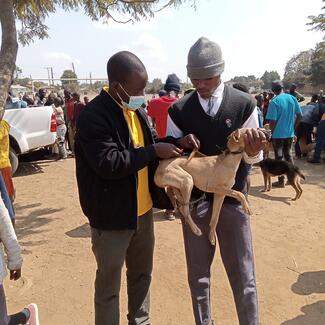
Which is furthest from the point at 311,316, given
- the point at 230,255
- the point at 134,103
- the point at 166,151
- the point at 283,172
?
the point at 283,172

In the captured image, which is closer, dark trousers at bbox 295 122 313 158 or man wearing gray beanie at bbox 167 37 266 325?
man wearing gray beanie at bbox 167 37 266 325

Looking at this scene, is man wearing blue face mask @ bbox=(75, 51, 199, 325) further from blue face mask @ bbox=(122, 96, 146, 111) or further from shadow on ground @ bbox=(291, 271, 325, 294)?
shadow on ground @ bbox=(291, 271, 325, 294)

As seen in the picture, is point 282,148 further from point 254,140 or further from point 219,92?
point 254,140

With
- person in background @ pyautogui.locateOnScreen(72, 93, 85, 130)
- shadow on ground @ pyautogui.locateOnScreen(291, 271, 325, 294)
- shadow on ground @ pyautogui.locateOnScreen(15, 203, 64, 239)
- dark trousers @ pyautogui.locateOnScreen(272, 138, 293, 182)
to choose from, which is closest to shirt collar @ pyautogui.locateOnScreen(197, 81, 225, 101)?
shadow on ground @ pyautogui.locateOnScreen(291, 271, 325, 294)

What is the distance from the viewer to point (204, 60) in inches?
83.5

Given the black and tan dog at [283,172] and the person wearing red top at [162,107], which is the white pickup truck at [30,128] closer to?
the person wearing red top at [162,107]

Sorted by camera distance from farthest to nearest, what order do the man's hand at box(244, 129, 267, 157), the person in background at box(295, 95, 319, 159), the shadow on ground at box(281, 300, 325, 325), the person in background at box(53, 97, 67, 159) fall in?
the person in background at box(53, 97, 67, 159)
the person in background at box(295, 95, 319, 159)
the shadow on ground at box(281, 300, 325, 325)
the man's hand at box(244, 129, 267, 157)

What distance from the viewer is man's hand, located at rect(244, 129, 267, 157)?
200 cm

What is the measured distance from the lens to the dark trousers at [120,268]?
7.38ft

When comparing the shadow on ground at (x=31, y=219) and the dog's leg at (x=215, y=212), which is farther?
the shadow on ground at (x=31, y=219)

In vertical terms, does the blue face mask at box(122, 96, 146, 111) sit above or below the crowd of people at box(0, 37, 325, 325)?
above

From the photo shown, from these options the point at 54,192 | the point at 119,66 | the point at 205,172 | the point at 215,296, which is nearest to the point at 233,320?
the point at 215,296

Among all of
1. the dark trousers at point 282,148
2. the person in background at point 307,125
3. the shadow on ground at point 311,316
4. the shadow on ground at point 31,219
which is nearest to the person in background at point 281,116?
the dark trousers at point 282,148

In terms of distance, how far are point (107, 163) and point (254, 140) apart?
77 centimetres
